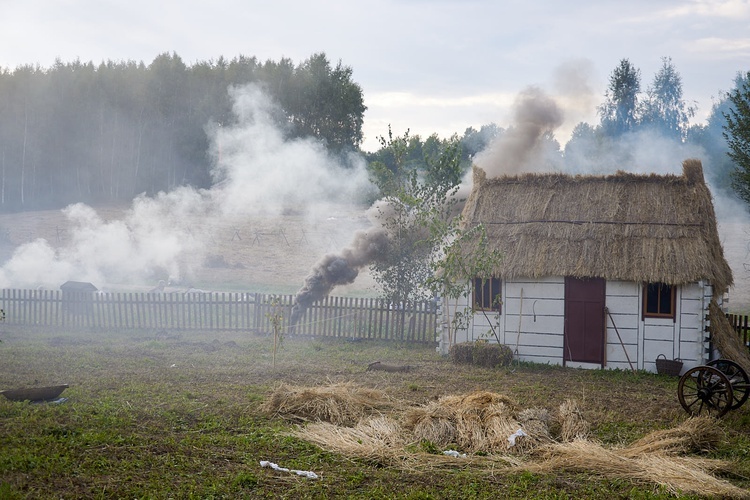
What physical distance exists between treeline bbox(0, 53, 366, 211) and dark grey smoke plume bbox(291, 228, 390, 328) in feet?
102

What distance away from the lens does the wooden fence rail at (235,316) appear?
2012 cm

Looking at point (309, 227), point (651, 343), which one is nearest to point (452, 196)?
point (651, 343)

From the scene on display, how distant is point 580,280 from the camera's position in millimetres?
16453

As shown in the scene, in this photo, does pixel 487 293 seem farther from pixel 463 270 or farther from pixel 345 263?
pixel 345 263

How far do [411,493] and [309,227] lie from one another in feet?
115

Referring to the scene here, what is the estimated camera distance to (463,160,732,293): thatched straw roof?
1586 centimetres

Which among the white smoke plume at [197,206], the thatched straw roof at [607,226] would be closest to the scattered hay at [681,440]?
the thatched straw roof at [607,226]

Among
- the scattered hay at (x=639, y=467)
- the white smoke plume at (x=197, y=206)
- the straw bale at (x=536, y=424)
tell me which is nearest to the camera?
the scattered hay at (x=639, y=467)

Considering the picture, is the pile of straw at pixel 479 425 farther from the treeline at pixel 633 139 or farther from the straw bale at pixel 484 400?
the treeline at pixel 633 139

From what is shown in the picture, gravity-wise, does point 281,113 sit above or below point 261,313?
above

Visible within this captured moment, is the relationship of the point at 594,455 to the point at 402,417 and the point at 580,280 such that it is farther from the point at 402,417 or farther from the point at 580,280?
the point at 580,280

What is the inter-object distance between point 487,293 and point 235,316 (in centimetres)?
855

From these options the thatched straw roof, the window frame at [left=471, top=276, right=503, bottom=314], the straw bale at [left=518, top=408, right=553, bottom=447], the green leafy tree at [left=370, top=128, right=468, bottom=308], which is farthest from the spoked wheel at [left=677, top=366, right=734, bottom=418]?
the green leafy tree at [left=370, top=128, right=468, bottom=308]

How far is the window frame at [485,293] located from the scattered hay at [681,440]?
7.92 meters
